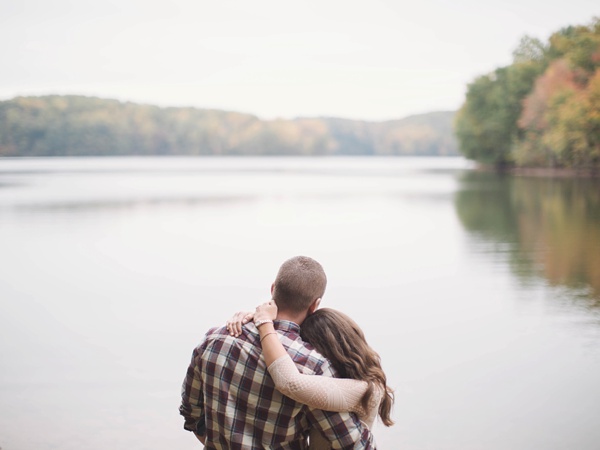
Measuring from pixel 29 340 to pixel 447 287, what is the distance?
12.6ft

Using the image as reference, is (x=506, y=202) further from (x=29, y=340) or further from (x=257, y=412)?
(x=257, y=412)

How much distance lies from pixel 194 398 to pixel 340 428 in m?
0.44

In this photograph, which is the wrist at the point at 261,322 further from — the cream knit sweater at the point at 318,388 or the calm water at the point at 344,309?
the calm water at the point at 344,309

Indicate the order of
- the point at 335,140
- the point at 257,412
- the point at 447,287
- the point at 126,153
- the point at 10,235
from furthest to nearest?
1. the point at 335,140
2. the point at 126,153
3. the point at 10,235
4. the point at 447,287
5. the point at 257,412

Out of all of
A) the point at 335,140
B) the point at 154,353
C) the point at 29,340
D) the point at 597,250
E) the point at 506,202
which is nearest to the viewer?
the point at 154,353

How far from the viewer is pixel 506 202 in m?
17.9

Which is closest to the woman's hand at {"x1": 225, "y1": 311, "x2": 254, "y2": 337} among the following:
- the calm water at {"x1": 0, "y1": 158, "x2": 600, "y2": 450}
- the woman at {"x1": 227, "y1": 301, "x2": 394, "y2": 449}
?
the woman at {"x1": 227, "y1": 301, "x2": 394, "y2": 449}

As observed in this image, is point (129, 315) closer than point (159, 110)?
Yes

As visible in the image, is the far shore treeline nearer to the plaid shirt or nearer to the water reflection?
the water reflection

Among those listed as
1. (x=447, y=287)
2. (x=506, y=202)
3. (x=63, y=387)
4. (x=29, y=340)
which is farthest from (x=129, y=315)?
(x=506, y=202)

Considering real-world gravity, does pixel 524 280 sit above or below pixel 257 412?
below

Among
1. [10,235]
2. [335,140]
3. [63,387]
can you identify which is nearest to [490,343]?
[63,387]

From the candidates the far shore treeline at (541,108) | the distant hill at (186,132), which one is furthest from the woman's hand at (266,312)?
the distant hill at (186,132)

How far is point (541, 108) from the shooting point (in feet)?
139
